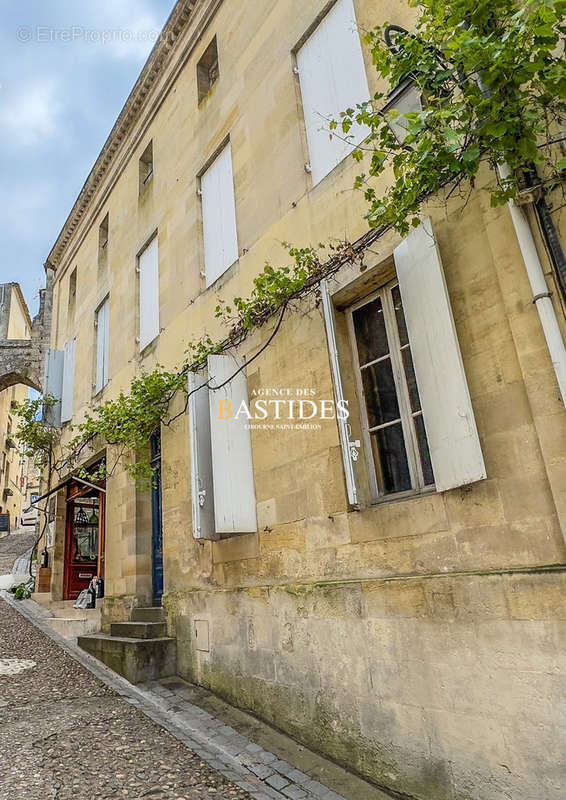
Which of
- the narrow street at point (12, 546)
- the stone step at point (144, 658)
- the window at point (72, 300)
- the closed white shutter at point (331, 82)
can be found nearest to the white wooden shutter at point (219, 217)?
the closed white shutter at point (331, 82)

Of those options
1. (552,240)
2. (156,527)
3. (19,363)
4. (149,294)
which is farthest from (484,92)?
(19,363)

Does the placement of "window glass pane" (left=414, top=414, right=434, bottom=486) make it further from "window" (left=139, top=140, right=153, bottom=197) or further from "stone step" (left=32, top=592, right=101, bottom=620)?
"window" (left=139, top=140, right=153, bottom=197)

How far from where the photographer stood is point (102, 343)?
375 inches

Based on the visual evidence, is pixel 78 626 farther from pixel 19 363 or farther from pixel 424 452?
pixel 19 363

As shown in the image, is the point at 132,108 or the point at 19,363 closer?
the point at 132,108

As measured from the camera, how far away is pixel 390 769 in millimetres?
3203

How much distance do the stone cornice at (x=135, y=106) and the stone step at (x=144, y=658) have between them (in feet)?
26.2

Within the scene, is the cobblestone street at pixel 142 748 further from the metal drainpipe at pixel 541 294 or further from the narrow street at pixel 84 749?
the metal drainpipe at pixel 541 294

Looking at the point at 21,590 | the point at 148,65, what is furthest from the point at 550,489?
the point at 21,590

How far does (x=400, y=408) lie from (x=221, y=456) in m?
1.87

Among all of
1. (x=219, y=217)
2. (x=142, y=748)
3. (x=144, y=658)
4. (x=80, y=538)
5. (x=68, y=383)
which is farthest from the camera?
(x=80, y=538)

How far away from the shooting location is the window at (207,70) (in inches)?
293

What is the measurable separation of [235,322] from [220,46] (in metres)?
4.07

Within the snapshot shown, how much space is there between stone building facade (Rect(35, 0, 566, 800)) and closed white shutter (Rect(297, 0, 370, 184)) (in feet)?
0.12
